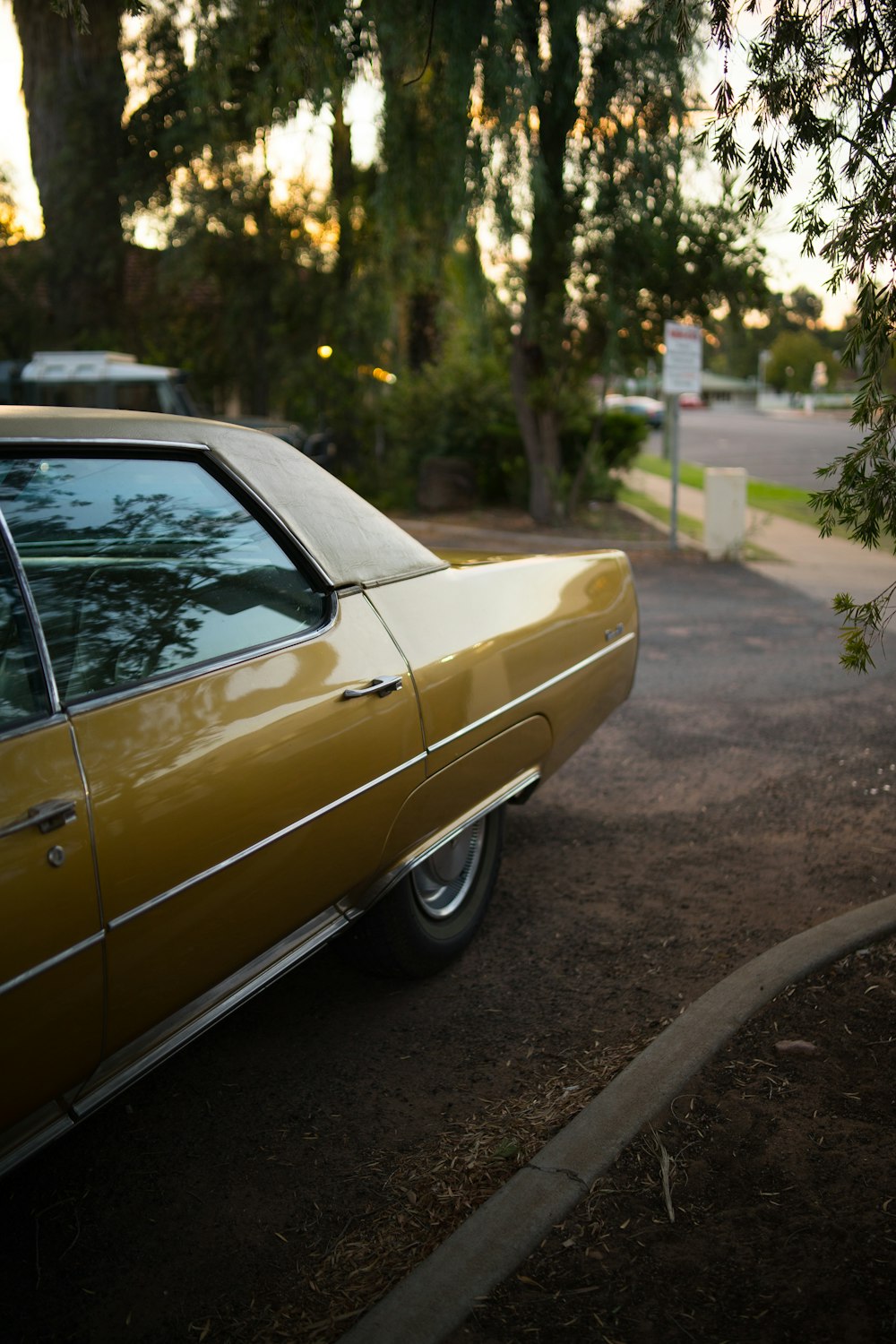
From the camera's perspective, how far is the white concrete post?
498 inches

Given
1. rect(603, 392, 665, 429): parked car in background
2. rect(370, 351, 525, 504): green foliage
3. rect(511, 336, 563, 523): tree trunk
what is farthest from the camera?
rect(603, 392, 665, 429): parked car in background

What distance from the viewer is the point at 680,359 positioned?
40.1 ft

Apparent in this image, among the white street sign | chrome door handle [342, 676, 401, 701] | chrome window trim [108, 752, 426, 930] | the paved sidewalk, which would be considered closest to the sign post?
the white street sign

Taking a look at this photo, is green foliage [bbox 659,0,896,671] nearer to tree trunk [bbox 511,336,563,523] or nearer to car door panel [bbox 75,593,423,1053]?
car door panel [bbox 75,593,423,1053]

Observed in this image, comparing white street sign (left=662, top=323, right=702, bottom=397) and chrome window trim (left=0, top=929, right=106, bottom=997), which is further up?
white street sign (left=662, top=323, right=702, bottom=397)

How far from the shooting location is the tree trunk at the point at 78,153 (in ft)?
50.4

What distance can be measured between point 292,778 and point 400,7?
205 inches

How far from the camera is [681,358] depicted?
40.1 ft

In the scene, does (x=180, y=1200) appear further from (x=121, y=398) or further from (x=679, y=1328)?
(x=121, y=398)

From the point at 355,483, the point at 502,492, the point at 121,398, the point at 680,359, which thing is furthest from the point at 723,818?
the point at 355,483

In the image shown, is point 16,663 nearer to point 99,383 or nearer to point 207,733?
point 207,733

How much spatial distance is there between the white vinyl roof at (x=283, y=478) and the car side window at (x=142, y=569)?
0.05 metres

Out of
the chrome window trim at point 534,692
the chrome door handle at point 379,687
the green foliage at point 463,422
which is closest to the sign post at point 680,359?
the green foliage at point 463,422

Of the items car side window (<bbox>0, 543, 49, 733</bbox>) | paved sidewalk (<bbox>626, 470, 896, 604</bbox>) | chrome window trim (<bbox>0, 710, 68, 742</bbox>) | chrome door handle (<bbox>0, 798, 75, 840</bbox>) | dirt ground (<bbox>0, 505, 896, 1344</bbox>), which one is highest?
car side window (<bbox>0, 543, 49, 733</bbox>)
